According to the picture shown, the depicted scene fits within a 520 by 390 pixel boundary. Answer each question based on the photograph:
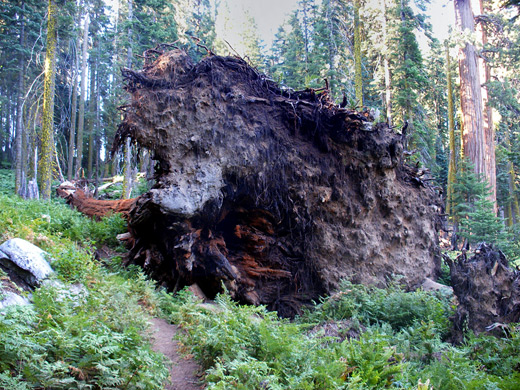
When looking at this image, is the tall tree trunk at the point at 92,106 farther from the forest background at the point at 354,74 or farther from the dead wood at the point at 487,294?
the dead wood at the point at 487,294

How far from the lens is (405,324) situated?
7105 millimetres

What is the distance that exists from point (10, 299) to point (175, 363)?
233cm

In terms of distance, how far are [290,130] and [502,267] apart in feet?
17.6

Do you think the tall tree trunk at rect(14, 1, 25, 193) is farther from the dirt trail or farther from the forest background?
the dirt trail

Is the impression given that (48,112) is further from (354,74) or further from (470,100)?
(354,74)

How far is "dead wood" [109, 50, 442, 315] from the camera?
7547 millimetres

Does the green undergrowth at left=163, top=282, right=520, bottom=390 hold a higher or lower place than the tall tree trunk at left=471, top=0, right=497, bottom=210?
lower

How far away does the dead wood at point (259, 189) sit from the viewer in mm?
7547

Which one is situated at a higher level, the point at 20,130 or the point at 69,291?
the point at 20,130

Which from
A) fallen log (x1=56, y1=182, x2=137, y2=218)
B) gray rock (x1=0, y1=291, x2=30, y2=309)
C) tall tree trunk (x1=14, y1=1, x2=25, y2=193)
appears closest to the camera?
gray rock (x1=0, y1=291, x2=30, y2=309)

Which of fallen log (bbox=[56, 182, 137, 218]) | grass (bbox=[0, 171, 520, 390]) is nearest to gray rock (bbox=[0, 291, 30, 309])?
grass (bbox=[0, 171, 520, 390])

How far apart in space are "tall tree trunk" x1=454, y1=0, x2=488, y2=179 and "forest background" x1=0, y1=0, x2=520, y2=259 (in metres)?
0.04

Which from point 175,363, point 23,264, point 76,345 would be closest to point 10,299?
point 23,264

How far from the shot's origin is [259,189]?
8203 millimetres
